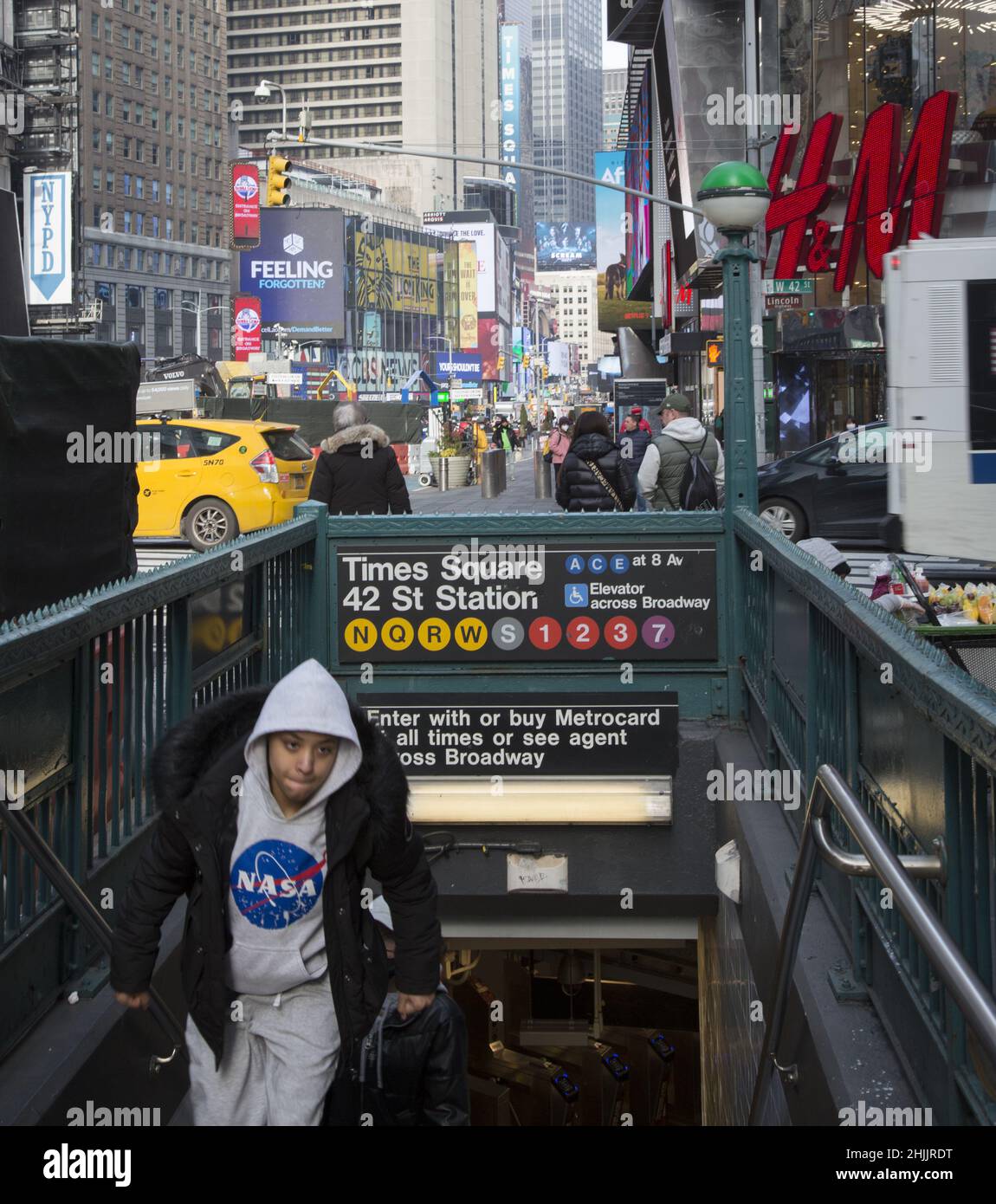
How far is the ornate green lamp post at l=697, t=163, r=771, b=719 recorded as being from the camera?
932 centimetres

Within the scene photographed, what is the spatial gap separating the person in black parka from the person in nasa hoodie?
22.4ft

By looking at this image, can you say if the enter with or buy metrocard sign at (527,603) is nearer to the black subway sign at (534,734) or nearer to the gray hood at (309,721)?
the black subway sign at (534,734)

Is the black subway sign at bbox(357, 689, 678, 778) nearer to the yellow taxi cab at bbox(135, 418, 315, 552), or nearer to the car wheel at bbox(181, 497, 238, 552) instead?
the yellow taxi cab at bbox(135, 418, 315, 552)

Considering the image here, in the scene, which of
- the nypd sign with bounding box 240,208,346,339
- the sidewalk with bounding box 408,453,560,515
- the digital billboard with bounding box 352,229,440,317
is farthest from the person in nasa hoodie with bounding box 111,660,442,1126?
the digital billboard with bounding box 352,229,440,317

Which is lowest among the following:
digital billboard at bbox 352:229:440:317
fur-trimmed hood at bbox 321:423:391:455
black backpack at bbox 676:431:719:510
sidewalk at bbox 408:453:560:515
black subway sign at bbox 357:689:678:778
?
black subway sign at bbox 357:689:678:778

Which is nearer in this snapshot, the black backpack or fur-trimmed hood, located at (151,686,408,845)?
fur-trimmed hood, located at (151,686,408,845)

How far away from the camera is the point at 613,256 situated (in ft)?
288

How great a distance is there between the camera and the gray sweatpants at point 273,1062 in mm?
3945

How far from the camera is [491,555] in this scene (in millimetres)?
9469

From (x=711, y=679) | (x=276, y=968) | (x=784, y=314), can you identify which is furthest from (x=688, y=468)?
(x=784, y=314)

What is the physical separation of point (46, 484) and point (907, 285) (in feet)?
17.7

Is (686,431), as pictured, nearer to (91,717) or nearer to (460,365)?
(91,717)
